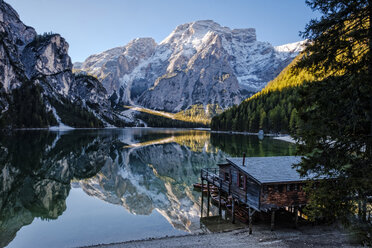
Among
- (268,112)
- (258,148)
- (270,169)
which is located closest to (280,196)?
(270,169)

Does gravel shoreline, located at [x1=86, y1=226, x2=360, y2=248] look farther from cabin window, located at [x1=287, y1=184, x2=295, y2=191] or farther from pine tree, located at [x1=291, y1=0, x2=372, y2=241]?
pine tree, located at [x1=291, y1=0, x2=372, y2=241]

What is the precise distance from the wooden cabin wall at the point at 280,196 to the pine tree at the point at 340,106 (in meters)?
10.7

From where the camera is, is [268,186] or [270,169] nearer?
[268,186]

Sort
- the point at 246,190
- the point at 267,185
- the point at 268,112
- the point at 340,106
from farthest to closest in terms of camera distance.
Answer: the point at 268,112, the point at 246,190, the point at 267,185, the point at 340,106

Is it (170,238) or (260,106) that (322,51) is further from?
(260,106)

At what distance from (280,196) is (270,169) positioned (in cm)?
260

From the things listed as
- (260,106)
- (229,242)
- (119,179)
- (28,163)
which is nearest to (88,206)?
(119,179)

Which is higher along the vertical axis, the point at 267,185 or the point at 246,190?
the point at 267,185

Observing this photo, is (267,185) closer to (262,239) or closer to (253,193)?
Result: (253,193)

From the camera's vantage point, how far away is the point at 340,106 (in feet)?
33.9

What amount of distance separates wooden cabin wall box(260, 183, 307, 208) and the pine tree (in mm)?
10707

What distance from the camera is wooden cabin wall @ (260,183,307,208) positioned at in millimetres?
21812

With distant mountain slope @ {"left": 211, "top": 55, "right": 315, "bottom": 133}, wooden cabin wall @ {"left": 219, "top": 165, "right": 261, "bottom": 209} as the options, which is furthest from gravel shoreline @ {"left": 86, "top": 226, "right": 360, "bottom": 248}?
distant mountain slope @ {"left": 211, "top": 55, "right": 315, "bottom": 133}

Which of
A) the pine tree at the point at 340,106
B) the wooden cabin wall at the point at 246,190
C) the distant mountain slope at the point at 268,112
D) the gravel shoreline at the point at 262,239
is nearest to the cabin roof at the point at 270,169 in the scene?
the wooden cabin wall at the point at 246,190
